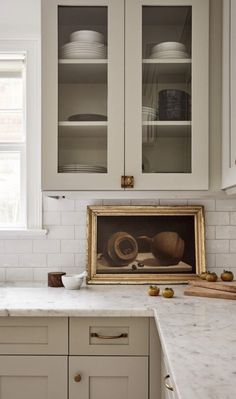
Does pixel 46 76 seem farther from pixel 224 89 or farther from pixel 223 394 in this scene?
pixel 223 394

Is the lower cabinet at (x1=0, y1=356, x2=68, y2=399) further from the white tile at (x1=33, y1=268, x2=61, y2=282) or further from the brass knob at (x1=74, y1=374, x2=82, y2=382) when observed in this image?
the white tile at (x1=33, y1=268, x2=61, y2=282)

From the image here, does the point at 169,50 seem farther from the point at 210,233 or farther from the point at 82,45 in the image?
the point at 210,233

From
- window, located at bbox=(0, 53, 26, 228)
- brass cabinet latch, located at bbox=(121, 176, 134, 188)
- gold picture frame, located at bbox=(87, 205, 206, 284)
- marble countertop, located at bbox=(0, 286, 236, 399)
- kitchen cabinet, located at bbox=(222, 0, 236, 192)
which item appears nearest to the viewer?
marble countertop, located at bbox=(0, 286, 236, 399)

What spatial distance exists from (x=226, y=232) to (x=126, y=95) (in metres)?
1.00

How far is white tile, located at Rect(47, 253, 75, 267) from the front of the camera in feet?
8.80

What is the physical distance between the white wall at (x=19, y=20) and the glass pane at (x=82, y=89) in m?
0.38

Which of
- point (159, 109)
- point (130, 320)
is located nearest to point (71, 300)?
point (130, 320)

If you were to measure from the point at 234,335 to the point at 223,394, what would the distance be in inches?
20.6

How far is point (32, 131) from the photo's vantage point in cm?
268

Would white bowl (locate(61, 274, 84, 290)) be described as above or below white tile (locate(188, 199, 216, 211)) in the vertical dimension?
below

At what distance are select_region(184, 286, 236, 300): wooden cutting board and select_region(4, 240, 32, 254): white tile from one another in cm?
98

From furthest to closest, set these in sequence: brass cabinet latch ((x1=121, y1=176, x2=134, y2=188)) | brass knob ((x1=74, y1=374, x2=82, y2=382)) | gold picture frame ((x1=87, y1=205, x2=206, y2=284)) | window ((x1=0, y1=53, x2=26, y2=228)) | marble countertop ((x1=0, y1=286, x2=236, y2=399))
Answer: window ((x1=0, y1=53, x2=26, y2=228)) < gold picture frame ((x1=87, y1=205, x2=206, y2=284)) < brass cabinet latch ((x1=121, y1=176, x2=134, y2=188)) < brass knob ((x1=74, y1=374, x2=82, y2=382)) < marble countertop ((x1=0, y1=286, x2=236, y2=399))

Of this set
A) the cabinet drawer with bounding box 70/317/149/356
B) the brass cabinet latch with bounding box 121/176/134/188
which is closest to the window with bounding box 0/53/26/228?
the brass cabinet latch with bounding box 121/176/134/188

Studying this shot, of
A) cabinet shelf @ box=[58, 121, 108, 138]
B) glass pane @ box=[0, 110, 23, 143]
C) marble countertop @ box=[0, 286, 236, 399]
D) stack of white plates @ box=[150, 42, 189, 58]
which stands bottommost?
marble countertop @ box=[0, 286, 236, 399]
